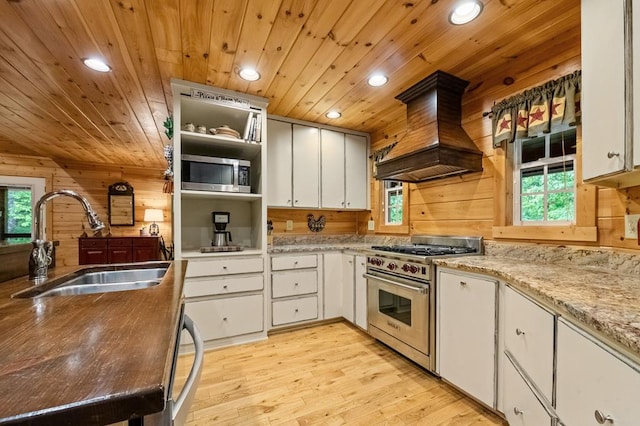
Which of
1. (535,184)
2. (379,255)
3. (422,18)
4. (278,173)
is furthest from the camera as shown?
(278,173)

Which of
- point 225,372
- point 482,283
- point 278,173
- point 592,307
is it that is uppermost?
point 278,173

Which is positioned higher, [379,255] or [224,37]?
[224,37]

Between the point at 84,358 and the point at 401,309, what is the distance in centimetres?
214

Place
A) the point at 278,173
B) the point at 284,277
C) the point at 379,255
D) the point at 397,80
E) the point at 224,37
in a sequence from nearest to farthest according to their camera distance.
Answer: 1. the point at 224,37
2. the point at 397,80
3. the point at 379,255
4. the point at 284,277
5. the point at 278,173

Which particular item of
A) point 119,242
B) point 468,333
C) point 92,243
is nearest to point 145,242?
point 119,242

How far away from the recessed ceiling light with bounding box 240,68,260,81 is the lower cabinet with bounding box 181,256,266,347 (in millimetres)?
1564

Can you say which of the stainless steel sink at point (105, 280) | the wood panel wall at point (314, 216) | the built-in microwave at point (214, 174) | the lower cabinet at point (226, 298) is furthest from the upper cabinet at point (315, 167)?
the stainless steel sink at point (105, 280)

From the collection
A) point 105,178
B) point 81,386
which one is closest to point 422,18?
point 81,386

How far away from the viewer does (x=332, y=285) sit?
3084 mm

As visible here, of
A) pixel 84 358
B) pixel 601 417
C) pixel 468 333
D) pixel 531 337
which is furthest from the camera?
pixel 468 333

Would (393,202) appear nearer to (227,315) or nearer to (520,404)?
(227,315)

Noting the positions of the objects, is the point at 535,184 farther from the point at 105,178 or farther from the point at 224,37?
the point at 105,178

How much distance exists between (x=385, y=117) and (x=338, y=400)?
2.70 meters

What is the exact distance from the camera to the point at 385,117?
3123mm
